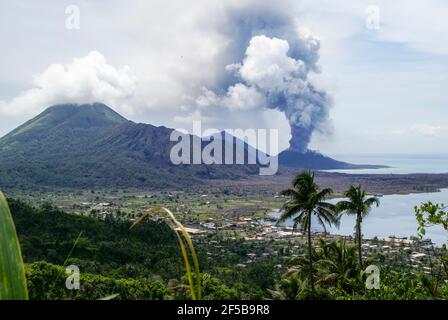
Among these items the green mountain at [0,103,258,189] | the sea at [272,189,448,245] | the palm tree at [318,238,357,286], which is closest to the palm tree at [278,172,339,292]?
the palm tree at [318,238,357,286]

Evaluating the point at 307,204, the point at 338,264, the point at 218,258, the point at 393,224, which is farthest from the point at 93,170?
the point at 338,264

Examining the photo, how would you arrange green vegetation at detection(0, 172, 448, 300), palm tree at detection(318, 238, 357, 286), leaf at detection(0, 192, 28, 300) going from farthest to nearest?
palm tree at detection(318, 238, 357, 286), green vegetation at detection(0, 172, 448, 300), leaf at detection(0, 192, 28, 300)

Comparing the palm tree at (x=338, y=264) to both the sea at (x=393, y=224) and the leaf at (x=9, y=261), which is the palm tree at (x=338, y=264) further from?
the sea at (x=393, y=224)

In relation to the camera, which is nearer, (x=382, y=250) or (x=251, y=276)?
(x=251, y=276)

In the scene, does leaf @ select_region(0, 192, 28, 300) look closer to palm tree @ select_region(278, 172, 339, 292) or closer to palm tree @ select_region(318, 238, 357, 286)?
palm tree @ select_region(318, 238, 357, 286)

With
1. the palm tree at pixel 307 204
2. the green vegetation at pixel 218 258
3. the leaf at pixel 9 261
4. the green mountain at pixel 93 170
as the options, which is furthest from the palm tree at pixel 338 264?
the green mountain at pixel 93 170

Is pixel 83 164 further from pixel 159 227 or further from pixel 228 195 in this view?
pixel 159 227

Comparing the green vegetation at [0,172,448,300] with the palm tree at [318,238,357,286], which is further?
the palm tree at [318,238,357,286]
